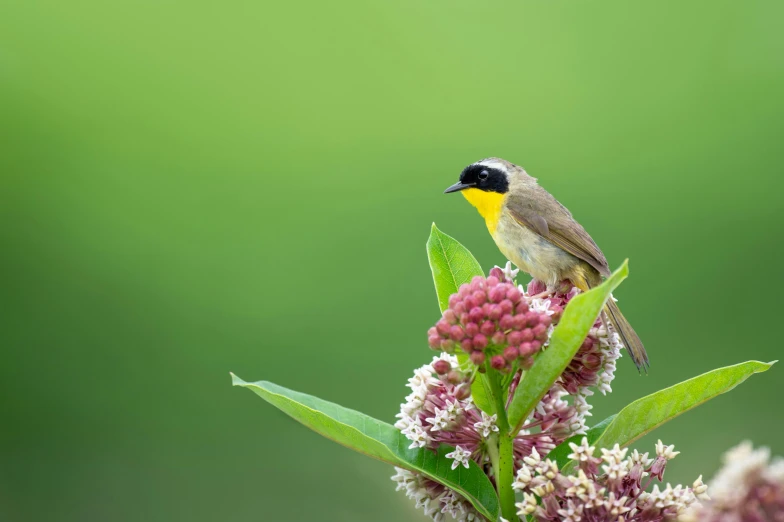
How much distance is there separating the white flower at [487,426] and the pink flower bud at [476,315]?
0.20 meters

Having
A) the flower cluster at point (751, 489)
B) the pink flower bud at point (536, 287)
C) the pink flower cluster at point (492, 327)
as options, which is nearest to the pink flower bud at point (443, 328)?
the pink flower cluster at point (492, 327)

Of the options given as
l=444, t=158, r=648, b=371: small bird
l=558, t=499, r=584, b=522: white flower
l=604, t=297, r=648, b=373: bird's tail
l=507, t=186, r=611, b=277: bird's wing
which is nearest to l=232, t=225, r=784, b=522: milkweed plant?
l=558, t=499, r=584, b=522: white flower

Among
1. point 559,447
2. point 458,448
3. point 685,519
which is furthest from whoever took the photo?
point 559,447

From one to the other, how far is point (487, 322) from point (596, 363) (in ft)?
1.11

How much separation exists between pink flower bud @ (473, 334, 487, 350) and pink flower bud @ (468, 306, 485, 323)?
3cm

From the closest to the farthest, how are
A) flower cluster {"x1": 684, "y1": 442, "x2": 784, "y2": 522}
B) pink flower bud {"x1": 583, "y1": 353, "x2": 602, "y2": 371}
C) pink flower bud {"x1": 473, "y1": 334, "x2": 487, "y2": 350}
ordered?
flower cluster {"x1": 684, "y1": 442, "x2": 784, "y2": 522} < pink flower bud {"x1": 473, "y1": 334, "x2": 487, "y2": 350} < pink flower bud {"x1": 583, "y1": 353, "x2": 602, "y2": 371}

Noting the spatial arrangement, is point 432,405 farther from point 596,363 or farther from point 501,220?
point 501,220

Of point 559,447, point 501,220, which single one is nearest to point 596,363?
point 559,447

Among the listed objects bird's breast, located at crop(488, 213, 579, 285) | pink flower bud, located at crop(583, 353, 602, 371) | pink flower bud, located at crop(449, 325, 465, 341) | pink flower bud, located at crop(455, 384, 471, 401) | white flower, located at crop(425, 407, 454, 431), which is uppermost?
bird's breast, located at crop(488, 213, 579, 285)

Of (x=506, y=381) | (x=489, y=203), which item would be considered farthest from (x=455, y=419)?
(x=489, y=203)

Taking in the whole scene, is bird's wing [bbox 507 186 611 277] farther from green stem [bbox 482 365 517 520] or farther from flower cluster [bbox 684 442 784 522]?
flower cluster [bbox 684 442 784 522]

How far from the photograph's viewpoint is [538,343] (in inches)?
56.1

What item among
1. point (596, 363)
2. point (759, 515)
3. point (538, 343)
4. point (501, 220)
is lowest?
point (759, 515)

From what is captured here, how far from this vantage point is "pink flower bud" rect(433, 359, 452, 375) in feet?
5.01
